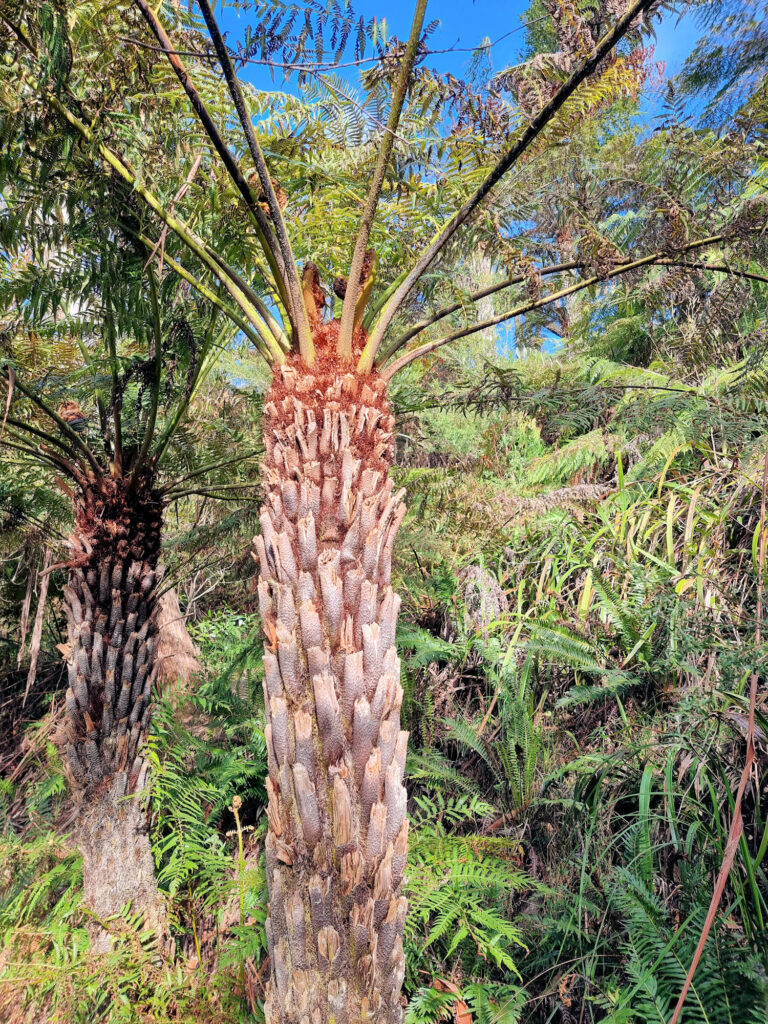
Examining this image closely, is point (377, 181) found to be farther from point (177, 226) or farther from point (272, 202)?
point (177, 226)

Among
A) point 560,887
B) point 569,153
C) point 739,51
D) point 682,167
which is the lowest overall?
point 560,887

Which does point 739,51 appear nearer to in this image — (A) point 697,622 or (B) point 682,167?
(B) point 682,167

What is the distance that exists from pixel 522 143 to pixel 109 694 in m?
2.57

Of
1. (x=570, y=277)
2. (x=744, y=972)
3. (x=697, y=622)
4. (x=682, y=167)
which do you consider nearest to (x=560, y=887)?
(x=744, y=972)

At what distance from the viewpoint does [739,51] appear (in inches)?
230

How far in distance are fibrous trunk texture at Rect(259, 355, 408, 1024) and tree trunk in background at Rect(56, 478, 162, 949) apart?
4.35ft

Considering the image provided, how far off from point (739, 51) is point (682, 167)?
190 inches

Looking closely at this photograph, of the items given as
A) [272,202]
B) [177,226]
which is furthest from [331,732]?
[177,226]

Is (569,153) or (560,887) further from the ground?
(569,153)

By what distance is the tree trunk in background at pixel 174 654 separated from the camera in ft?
16.0

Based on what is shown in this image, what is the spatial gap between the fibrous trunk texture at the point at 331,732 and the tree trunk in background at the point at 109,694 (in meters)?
1.32

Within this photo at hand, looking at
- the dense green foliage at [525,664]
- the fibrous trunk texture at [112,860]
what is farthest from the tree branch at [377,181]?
the fibrous trunk texture at [112,860]

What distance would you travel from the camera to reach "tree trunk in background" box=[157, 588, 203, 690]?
4.86 meters

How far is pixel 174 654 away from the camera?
499cm
